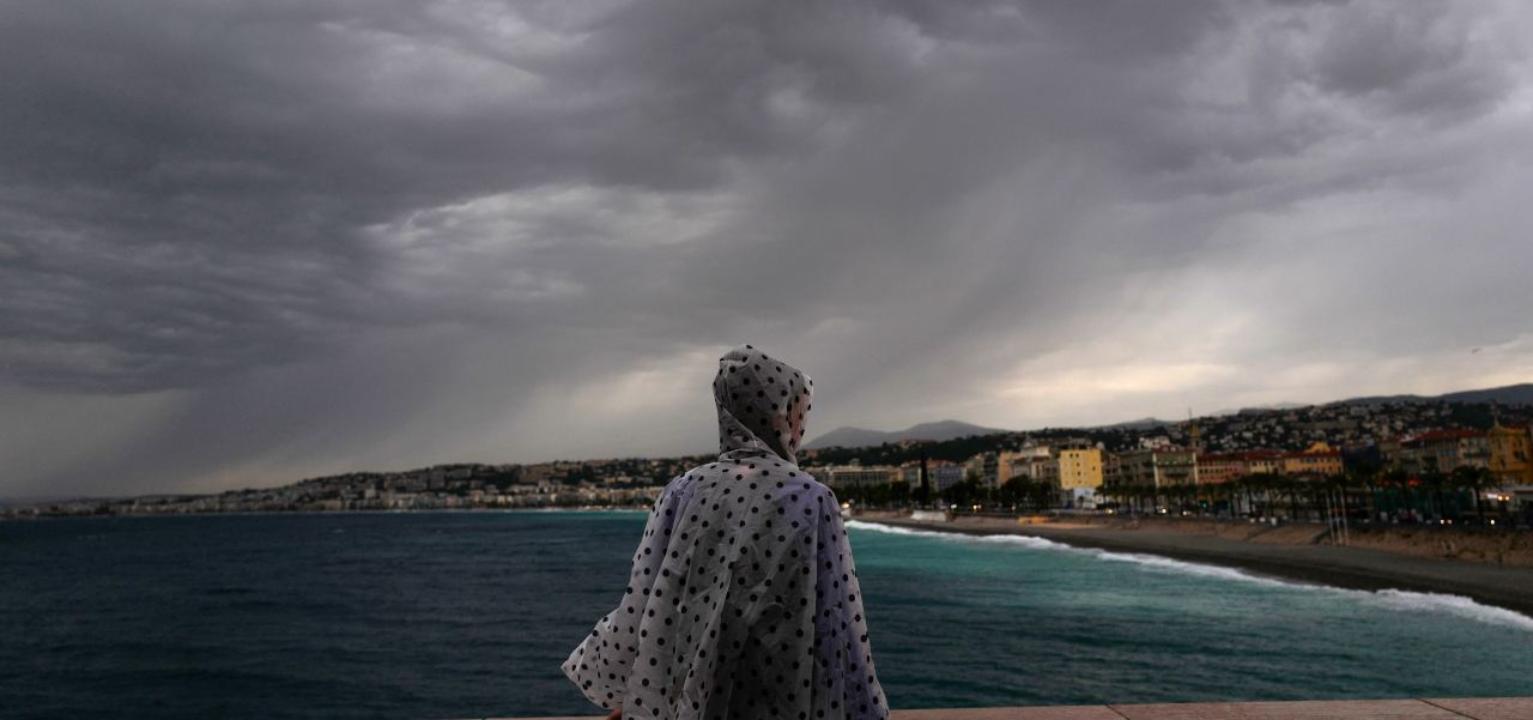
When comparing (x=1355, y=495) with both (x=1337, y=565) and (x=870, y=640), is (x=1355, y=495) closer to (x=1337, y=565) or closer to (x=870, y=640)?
(x=1337, y=565)

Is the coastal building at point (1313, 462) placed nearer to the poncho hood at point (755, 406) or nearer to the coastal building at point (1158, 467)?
the coastal building at point (1158, 467)

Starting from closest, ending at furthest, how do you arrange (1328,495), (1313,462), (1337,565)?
(1337,565) < (1328,495) < (1313,462)

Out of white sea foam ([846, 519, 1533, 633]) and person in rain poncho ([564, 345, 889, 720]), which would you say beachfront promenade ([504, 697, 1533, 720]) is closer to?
person in rain poncho ([564, 345, 889, 720])

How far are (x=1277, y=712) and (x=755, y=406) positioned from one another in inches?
161

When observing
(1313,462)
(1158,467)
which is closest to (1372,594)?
(1313,462)

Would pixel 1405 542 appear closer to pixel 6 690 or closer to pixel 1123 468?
pixel 6 690

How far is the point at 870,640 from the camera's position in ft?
95.0

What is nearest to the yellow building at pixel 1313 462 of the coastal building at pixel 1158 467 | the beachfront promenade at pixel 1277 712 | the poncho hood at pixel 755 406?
the coastal building at pixel 1158 467

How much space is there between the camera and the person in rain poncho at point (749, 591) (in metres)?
2.33

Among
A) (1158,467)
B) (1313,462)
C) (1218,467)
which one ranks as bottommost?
(1218,467)

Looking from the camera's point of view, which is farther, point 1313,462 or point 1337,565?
point 1313,462

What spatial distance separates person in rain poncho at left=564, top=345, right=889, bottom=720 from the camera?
2334 millimetres

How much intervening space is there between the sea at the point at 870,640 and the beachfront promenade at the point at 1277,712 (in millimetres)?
14537

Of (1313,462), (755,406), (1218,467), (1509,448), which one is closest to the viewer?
(755,406)
